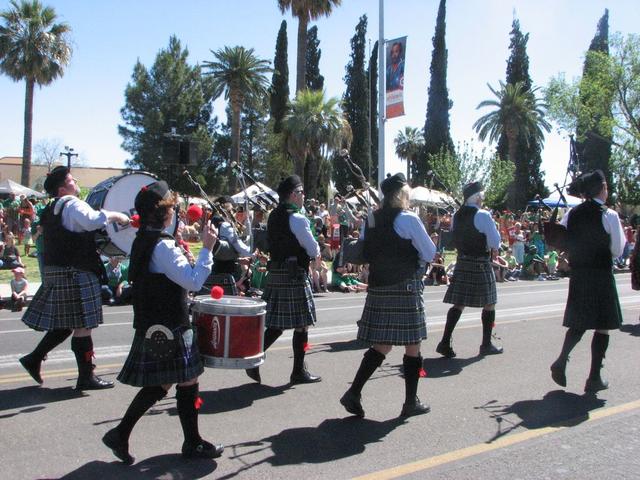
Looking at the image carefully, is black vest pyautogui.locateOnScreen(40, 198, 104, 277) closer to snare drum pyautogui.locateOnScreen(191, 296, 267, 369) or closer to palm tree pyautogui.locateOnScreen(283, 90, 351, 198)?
snare drum pyautogui.locateOnScreen(191, 296, 267, 369)

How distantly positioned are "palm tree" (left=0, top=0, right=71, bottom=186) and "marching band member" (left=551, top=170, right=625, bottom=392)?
31.2 m

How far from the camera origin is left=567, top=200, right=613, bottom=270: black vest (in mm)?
5539

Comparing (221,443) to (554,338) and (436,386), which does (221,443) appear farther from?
(554,338)

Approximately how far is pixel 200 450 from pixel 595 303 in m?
3.63

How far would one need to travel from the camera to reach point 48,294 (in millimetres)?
5438

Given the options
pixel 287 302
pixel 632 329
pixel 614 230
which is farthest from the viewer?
pixel 632 329

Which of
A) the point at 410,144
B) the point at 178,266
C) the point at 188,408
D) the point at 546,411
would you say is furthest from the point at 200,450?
the point at 410,144

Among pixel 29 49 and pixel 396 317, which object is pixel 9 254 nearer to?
pixel 396 317

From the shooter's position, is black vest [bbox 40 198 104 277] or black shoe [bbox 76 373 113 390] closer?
black vest [bbox 40 198 104 277]

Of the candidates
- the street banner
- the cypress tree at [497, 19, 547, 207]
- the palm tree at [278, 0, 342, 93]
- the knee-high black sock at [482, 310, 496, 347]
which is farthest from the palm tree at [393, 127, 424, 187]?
the knee-high black sock at [482, 310, 496, 347]

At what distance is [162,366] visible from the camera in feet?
12.4

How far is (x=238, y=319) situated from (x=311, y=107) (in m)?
32.1

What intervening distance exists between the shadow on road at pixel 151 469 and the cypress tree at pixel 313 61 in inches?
1867

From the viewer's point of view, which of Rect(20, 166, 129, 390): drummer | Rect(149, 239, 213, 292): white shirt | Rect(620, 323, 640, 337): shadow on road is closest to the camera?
Rect(149, 239, 213, 292): white shirt
